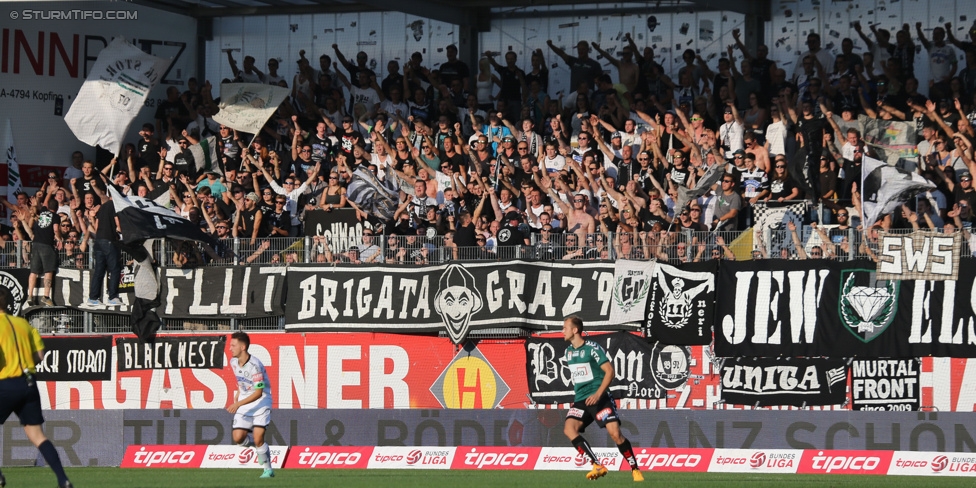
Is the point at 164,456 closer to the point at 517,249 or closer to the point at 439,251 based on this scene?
the point at 439,251

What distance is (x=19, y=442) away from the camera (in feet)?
69.4

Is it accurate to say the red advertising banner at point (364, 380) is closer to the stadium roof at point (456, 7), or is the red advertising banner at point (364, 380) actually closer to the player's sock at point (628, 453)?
the player's sock at point (628, 453)

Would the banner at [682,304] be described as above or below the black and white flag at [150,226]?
below

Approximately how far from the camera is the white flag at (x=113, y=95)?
27.1 meters

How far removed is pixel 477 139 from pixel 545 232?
4496 mm

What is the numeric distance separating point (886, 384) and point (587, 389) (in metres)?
5.82

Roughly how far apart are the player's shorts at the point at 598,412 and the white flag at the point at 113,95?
1399 cm

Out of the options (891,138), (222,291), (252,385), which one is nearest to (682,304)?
(891,138)

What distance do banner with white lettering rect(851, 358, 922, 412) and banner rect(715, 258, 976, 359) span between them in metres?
0.17

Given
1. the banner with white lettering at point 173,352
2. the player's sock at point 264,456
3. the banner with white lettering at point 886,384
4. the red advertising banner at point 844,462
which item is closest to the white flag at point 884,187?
the banner with white lettering at point 886,384

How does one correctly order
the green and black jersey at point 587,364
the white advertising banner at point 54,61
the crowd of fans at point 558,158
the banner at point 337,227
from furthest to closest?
1. the white advertising banner at point 54,61
2. the banner at point 337,227
3. the crowd of fans at point 558,158
4. the green and black jersey at point 587,364

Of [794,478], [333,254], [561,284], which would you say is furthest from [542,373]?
[794,478]

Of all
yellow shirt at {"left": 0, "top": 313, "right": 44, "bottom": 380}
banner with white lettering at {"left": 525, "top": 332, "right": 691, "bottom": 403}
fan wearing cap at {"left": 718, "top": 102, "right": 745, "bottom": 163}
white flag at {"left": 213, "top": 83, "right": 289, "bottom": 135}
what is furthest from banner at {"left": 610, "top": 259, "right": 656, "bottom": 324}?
yellow shirt at {"left": 0, "top": 313, "right": 44, "bottom": 380}

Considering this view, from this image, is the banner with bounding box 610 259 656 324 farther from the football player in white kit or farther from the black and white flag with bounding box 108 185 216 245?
the black and white flag with bounding box 108 185 216 245
